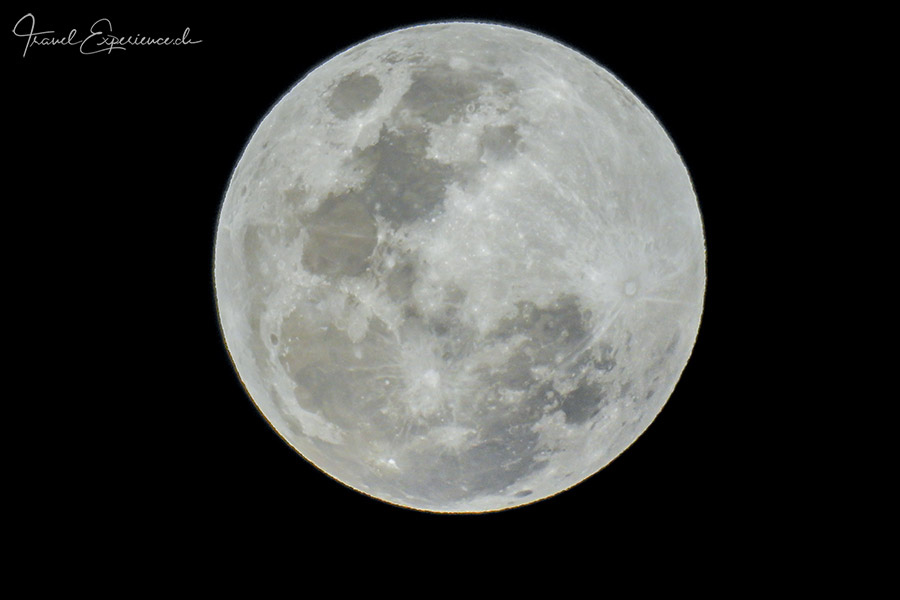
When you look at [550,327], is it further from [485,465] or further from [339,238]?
[339,238]

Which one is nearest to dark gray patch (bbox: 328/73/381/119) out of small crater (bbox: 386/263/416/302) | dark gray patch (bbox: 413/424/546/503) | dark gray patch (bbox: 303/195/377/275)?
dark gray patch (bbox: 303/195/377/275)

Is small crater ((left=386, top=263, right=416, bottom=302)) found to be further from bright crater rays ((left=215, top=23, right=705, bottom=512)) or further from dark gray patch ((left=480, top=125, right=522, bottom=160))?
dark gray patch ((left=480, top=125, right=522, bottom=160))

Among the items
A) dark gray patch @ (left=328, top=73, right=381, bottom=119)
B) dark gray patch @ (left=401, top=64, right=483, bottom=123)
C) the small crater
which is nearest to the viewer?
the small crater

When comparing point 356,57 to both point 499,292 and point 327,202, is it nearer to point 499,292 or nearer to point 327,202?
point 327,202

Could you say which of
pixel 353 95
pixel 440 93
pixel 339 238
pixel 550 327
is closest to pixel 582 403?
pixel 550 327

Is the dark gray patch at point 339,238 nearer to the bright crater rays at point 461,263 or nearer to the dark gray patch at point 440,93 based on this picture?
the bright crater rays at point 461,263

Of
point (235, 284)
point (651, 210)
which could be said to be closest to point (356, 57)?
point (235, 284)

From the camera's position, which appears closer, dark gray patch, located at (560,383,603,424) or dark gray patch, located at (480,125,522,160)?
dark gray patch, located at (480,125,522,160)
